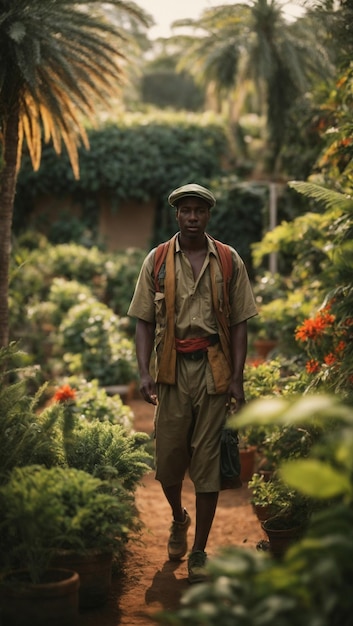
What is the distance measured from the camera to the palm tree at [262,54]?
15.8 meters

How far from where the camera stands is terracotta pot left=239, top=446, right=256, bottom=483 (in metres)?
7.01

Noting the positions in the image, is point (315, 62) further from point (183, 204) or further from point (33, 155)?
point (183, 204)

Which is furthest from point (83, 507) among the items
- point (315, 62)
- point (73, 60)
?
point (315, 62)

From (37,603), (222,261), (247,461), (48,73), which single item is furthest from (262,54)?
(37,603)

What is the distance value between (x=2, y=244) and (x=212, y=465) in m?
2.83

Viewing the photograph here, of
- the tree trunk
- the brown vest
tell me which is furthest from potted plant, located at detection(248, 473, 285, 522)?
the tree trunk

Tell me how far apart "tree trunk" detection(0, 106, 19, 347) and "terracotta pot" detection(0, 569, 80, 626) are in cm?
331

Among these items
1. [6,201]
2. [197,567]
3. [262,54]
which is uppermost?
[262,54]

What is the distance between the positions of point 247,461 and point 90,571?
10.6 feet

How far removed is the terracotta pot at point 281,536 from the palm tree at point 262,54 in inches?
473

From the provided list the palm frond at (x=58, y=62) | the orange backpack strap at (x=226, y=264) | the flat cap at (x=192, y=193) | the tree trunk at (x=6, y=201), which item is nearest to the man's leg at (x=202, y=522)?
the orange backpack strap at (x=226, y=264)

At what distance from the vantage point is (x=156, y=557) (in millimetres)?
5285

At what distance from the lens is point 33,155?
6984mm

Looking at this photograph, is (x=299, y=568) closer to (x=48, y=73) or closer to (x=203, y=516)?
(x=203, y=516)
